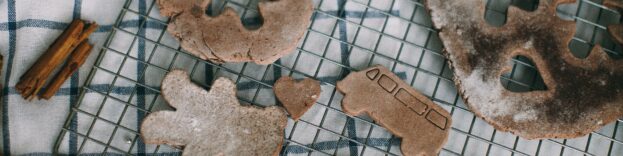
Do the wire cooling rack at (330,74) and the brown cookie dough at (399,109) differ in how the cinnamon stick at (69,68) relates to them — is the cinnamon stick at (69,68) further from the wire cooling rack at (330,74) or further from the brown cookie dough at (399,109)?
the brown cookie dough at (399,109)

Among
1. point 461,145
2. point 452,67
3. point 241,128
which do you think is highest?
point 452,67

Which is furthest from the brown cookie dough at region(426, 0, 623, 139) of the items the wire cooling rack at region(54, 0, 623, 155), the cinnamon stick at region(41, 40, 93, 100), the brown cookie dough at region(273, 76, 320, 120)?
the cinnamon stick at region(41, 40, 93, 100)

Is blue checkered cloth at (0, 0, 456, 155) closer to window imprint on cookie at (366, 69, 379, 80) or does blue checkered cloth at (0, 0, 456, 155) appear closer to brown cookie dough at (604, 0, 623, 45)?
window imprint on cookie at (366, 69, 379, 80)

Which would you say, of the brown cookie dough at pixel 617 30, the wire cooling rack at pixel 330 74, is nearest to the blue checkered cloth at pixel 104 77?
the wire cooling rack at pixel 330 74

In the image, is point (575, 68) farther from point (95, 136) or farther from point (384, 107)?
point (95, 136)

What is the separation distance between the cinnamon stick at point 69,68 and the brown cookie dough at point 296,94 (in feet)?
1.54

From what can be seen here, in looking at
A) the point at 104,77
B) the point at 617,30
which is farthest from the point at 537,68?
the point at 104,77

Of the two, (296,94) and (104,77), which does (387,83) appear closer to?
(296,94)

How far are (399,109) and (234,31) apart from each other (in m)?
0.43

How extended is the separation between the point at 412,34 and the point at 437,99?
180 millimetres

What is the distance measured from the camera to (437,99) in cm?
157

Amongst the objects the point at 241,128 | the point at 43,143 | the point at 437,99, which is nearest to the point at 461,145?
the point at 437,99

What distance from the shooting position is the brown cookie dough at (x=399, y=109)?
4.88 feet

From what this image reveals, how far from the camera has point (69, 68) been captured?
1.49m
